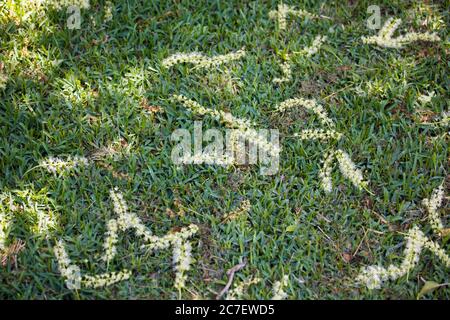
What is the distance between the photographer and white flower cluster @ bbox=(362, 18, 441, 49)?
2.92 m

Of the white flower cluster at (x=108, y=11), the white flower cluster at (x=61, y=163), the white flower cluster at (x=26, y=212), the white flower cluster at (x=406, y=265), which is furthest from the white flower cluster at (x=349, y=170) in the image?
the white flower cluster at (x=108, y=11)

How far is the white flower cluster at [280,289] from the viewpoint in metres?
2.19

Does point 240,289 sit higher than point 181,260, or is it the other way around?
point 181,260

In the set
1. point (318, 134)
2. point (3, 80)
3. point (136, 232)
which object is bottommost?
point (136, 232)

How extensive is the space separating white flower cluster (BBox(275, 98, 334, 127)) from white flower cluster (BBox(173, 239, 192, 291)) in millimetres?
807

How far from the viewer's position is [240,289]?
2.20 meters

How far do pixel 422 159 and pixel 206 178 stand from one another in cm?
98

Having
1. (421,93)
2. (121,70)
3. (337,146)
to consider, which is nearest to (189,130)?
(121,70)

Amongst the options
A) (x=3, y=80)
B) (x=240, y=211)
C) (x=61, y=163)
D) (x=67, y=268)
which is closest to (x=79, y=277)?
(x=67, y=268)

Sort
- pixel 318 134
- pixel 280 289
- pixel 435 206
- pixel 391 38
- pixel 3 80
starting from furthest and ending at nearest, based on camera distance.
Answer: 1. pixel 391 38
2. pixel 3 80
3. pixel 318 134
4. pixel 435 206
5. pixel 280 289

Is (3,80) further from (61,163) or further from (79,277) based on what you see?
(79,277)

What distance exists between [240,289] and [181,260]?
261mm

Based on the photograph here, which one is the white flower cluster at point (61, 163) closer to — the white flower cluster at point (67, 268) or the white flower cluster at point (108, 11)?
Answer: the white flower cluster at point (67, 268)

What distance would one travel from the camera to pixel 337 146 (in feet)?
8.42
